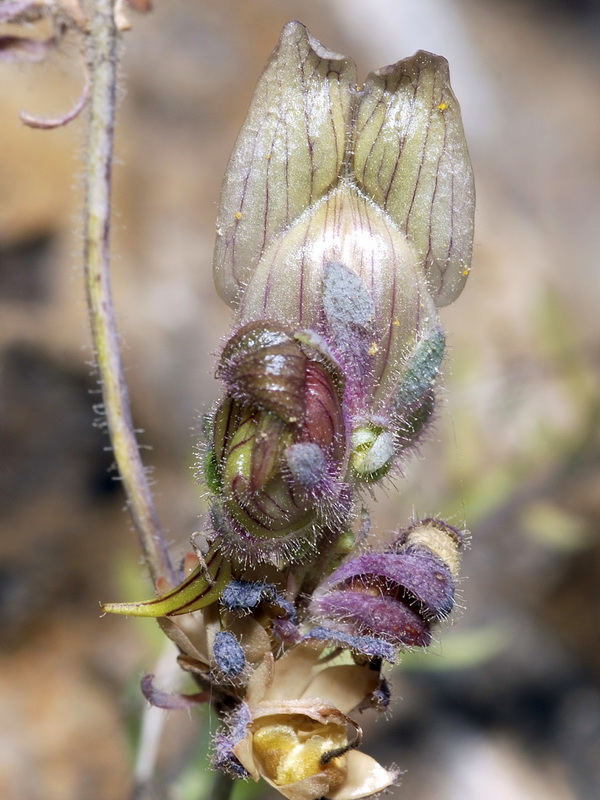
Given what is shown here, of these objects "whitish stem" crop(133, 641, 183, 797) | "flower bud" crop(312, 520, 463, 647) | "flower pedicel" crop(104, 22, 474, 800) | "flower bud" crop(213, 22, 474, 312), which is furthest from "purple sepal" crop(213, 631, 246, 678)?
"whitish stem" crop(133, 641, 183, 797)

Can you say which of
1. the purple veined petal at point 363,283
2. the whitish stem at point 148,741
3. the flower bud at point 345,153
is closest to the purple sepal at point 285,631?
the purple veined petal at point 363,283

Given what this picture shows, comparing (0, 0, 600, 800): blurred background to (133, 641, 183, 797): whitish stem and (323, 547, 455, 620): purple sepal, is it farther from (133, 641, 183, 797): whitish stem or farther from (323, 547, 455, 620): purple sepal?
(323, 547, 455, 620): purple sepal

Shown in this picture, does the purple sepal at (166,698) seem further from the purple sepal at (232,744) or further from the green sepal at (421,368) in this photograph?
the green sepal at (421,368)

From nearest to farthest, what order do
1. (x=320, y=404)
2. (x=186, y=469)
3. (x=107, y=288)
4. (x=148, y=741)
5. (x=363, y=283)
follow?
(x=320, y=404), (x=363, y=283), (x=107, y=288), (x=148, y=741), (x=186, y=469)

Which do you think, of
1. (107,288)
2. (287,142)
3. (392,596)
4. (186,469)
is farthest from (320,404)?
(186,469)

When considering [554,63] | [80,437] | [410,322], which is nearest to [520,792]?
[80,437]

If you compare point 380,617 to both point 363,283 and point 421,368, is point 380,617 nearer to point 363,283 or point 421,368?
point 421,368
